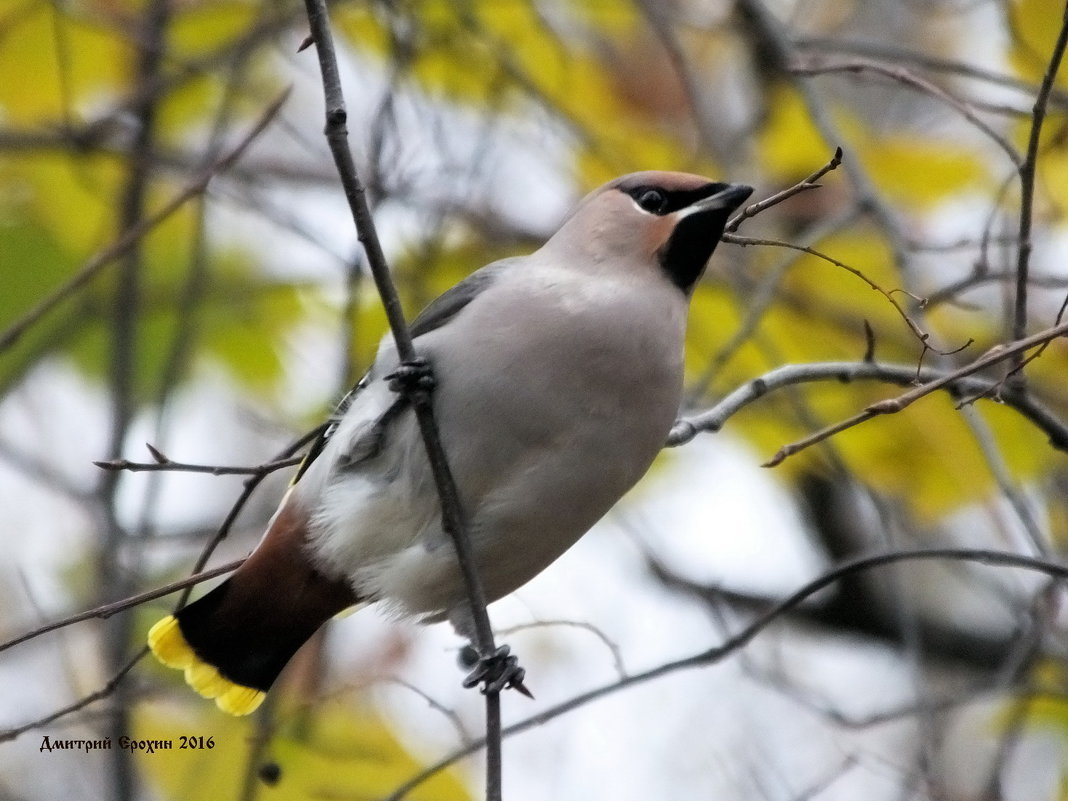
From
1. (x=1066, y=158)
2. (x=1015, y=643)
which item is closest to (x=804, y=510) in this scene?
(x=1015, y=643)

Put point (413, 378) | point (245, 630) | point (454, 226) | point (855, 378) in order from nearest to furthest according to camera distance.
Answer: point (855, 378) < point (413, 378) < point (245, 630) < point (454, 226)

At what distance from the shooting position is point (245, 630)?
402 centimetres

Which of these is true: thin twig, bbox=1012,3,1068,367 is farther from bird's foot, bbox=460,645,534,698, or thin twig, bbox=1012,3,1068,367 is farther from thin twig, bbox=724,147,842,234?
bird's foot, bbox=460,645,534,698

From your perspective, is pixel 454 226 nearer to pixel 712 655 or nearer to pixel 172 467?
pixel 712 655

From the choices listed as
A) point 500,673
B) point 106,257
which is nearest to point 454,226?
point 106,257

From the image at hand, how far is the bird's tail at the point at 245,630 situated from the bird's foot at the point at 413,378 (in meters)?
0.67

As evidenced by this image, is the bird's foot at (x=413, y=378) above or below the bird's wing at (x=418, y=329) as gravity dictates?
below

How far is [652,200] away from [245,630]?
5.18ft

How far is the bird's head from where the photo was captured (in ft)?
12.2

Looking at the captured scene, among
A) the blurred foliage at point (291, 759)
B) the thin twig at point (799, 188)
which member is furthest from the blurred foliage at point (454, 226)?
the thin twig at point (799, 188)

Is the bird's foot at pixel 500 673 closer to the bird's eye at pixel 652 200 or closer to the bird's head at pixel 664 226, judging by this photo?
the bird's head at pixel 664 226

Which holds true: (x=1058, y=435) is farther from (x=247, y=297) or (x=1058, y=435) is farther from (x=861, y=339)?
(x=247, y=297)

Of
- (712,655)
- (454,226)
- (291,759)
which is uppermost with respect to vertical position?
(454,226)

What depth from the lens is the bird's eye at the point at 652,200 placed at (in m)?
3.84
